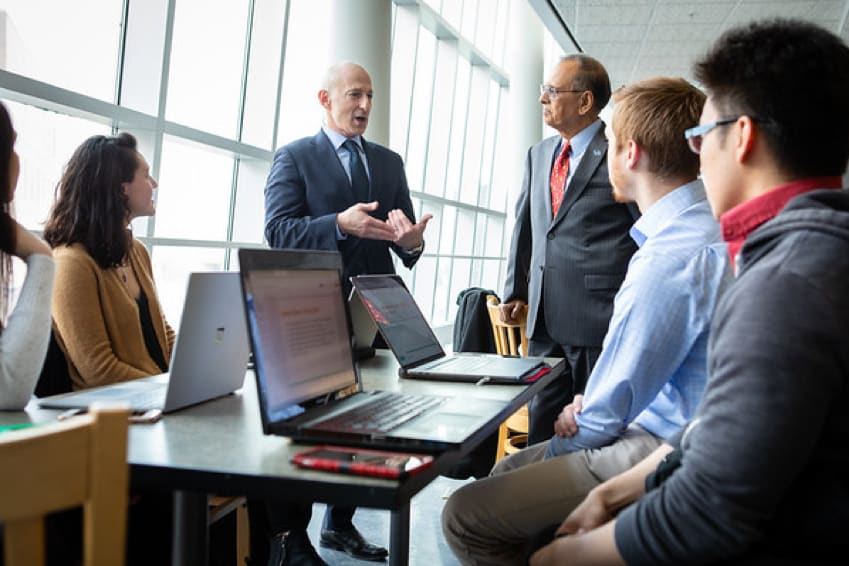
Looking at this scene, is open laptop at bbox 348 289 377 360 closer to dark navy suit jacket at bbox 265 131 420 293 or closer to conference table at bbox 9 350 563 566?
dark navy suit jacket at bbox 265 131 420 293

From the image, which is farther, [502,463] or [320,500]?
[502,463]

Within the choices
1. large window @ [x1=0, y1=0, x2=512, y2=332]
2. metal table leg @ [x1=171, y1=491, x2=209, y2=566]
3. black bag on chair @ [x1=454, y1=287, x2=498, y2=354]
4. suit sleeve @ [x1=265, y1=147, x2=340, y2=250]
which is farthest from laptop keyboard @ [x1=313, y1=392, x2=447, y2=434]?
black bag on chair @ [x1=454, y1=287, x2=498, y2=354]

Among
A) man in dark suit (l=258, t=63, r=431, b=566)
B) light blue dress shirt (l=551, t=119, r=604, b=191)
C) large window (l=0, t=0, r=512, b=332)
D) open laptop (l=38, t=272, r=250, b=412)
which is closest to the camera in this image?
open laptop (l=38, t=272, r=250, b=412)

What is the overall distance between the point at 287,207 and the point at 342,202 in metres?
0.20

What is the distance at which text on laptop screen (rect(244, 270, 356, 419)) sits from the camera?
52.1 inches

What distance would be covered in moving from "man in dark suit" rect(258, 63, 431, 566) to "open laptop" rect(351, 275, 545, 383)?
32 centimetres

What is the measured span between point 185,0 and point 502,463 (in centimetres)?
Result: 366

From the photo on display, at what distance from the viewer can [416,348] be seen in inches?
84.7

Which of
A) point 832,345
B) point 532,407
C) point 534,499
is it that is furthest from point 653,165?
point 532,407

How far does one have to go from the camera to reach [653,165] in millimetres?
1743

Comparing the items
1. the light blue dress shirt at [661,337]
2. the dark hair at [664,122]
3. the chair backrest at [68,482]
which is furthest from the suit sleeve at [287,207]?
the chair backrest at [68,482]

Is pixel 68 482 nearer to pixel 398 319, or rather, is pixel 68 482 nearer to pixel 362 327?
pixel 398 319

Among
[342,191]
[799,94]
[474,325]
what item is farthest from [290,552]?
[799,94]

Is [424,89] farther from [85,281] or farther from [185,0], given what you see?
[85,281]
